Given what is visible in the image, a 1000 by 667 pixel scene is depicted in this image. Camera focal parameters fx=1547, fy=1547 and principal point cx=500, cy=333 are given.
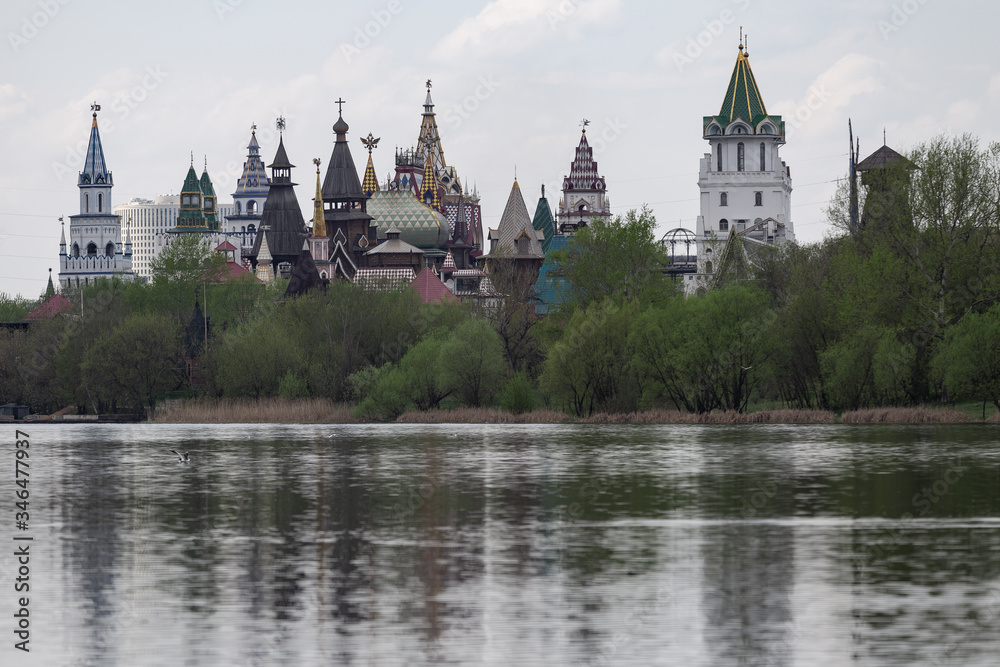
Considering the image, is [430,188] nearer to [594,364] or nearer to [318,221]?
[318,221]

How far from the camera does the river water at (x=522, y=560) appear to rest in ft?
58.0

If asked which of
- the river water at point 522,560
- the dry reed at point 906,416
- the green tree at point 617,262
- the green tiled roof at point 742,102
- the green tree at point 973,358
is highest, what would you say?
the green tiled roof at point 742,102

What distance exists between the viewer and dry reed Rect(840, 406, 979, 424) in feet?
185

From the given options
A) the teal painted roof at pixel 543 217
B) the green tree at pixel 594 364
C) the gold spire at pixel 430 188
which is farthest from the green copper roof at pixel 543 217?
the green tree at pixel 594 364

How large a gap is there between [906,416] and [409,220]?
94176 mm

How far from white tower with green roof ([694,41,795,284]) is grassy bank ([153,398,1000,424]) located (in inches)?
2643

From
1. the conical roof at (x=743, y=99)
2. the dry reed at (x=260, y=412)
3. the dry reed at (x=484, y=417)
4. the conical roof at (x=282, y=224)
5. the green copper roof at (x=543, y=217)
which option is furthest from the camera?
the green copper roof at (x=543, y=217)

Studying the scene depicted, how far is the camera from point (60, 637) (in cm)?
1847

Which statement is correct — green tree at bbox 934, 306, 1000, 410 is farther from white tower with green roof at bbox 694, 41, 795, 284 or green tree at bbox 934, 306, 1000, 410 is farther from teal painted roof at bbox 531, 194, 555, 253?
teal painted roof at bbox 531, 194, 555, 253

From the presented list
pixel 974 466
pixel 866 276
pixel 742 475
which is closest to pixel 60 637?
pixel 742 475

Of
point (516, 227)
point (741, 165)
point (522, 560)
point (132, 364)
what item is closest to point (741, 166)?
point (741, 165)

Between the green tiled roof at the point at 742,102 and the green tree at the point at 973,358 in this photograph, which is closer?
the green tree at the point at 973,358

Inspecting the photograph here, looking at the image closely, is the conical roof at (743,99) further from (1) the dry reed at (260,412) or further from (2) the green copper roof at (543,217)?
(1) the dry reed at (260,412)

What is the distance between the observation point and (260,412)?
73.9 meters
